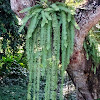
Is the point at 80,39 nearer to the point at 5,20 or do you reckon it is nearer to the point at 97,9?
the point at 97,9

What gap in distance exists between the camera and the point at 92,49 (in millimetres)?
3236

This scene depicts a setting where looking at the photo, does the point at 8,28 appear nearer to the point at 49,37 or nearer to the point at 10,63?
the point at 10,63

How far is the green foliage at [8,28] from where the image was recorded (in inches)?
165

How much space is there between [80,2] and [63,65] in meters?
0.95

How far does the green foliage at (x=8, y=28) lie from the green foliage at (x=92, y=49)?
1655 millimetres

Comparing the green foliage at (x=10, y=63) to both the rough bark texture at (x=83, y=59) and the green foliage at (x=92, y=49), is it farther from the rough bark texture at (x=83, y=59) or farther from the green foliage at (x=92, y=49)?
the green foliage at (x=92, y=49)

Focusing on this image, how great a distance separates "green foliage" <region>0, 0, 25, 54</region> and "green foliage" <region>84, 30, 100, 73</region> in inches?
65.2

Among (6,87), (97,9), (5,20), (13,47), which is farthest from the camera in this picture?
(6,87)

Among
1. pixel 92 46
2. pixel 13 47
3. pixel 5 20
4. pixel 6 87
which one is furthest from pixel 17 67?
pixel 92 46

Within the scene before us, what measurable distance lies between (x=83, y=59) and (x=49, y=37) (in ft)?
3.30

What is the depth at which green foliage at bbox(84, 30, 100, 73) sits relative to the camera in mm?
3173

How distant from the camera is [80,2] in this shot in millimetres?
2906

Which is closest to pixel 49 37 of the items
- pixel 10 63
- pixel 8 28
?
pixel 8 28

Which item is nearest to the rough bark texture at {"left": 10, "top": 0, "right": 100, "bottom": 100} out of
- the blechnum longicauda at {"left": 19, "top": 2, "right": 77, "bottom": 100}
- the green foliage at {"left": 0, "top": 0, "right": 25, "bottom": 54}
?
the blechnum longicauda at {"left": 19, "top": 2, "right": 77, "bottom": 100}
